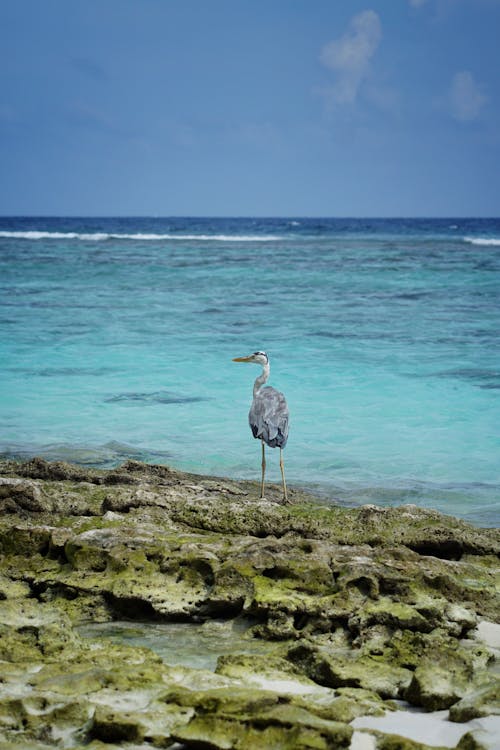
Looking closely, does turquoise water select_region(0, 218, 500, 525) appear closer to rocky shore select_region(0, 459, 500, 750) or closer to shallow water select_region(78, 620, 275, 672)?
rocky shore select_region(0, 459, 500, 750)

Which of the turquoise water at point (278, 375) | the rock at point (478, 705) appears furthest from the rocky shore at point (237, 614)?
the turquoise water at point (278, 375)

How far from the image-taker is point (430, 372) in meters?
13.1

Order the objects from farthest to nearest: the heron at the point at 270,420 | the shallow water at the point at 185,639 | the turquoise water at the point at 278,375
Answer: the turquoise water at the point at 278,375 → the heron at the point at 270,420 → the shallow water at the point at 185,639

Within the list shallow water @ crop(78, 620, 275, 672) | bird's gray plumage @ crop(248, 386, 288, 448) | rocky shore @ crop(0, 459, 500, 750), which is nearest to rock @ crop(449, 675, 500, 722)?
rocky shore @ crop(0, 459, 500, 750)

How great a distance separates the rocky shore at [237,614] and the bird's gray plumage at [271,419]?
0.81m

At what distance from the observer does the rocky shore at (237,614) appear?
122 inches

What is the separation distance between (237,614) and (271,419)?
276 centimetres

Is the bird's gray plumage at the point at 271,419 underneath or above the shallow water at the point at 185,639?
above

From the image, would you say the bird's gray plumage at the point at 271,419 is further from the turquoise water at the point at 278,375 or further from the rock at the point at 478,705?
the rock at the point at 478,705

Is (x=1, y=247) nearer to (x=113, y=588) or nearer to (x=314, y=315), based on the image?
(x=314, y=315)

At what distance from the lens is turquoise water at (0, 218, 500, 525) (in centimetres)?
→ 843

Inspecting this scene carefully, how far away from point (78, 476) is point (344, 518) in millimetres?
2189

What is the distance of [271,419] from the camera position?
702cm

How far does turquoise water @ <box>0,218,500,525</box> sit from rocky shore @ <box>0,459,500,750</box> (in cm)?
192
